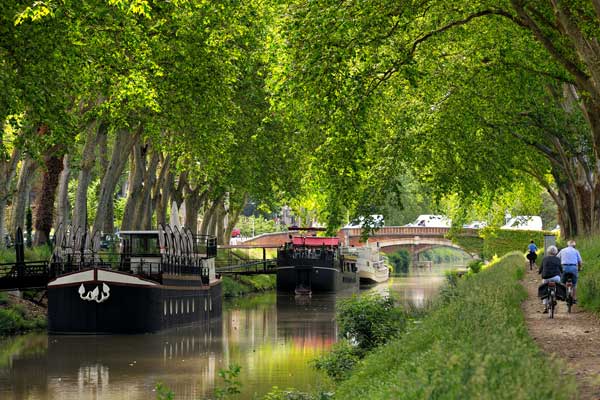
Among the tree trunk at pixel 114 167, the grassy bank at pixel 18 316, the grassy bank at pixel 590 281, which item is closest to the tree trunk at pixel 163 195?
the tree trunk at pixel 114 167

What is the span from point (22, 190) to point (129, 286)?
6808 millimetres

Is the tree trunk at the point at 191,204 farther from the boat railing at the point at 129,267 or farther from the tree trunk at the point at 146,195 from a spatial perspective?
the boat railing at the point at 129,267

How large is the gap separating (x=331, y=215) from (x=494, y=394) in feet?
84.6

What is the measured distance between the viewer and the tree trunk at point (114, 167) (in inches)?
1748

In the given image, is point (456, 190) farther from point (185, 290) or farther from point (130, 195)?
point (130, 195)

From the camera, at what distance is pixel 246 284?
72.9 metres

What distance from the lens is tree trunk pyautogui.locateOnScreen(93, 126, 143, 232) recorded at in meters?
44.4

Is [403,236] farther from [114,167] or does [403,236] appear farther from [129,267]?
[129,267]

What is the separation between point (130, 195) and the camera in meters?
50.2

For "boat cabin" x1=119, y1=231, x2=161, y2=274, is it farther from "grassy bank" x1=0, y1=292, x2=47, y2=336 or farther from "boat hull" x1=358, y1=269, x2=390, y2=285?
"boat hull" x1=358, y1=269, x2=390, y2=285

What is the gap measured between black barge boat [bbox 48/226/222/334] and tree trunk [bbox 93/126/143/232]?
2.01 m

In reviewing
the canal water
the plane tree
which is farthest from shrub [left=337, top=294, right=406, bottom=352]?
the plane tree

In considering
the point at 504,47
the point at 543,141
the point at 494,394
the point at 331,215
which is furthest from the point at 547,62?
the point at 494,394

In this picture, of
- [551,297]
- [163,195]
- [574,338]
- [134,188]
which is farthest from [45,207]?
[574,338]
